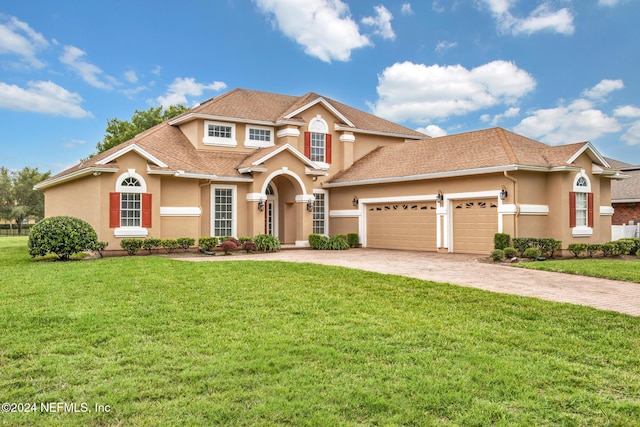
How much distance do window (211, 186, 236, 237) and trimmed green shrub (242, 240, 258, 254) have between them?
2.00 meters

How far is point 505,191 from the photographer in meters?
17.0

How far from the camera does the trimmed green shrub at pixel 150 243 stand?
16891mm

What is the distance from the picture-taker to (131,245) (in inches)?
651

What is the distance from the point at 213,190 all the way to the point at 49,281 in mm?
9937

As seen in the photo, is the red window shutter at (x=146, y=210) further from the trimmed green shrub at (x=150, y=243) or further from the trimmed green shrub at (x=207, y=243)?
the trimmed green shrub at (x=207, y=243)

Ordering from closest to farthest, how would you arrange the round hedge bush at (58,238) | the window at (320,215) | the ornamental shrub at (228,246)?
the round hedge bush at (58,238), the ornamental shrub at (228,246), the window at (320,215)

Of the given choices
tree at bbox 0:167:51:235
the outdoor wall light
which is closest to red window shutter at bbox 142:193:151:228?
the outdoor wall light

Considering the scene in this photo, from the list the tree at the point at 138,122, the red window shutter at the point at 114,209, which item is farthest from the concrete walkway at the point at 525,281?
the tree at the point at 138,122

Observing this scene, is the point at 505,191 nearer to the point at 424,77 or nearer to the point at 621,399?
the point at 424,77

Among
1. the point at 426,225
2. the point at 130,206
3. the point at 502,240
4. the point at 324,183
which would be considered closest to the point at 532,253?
the point at 502,240

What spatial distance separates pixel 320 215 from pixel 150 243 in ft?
Result: 30.5

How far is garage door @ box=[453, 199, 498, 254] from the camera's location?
1770 cm

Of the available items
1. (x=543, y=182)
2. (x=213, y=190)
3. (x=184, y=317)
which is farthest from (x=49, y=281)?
(x=543, y=182)

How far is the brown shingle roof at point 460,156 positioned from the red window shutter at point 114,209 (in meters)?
10.3
